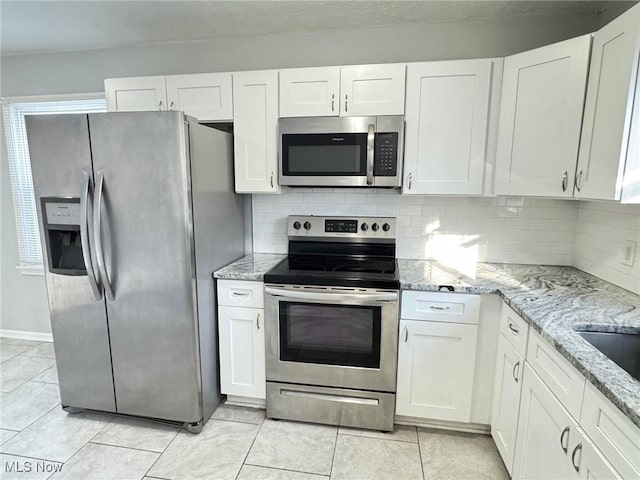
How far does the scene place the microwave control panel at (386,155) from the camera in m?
2.02

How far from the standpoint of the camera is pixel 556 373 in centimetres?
121

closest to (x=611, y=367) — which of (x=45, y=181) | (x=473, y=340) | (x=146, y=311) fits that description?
(x=473, y=340)

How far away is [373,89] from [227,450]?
2259mm

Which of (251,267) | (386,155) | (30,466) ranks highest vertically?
(386,155)

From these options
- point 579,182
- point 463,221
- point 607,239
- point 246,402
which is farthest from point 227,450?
point 607,239

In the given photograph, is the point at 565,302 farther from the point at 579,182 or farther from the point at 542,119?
the point at 542,119

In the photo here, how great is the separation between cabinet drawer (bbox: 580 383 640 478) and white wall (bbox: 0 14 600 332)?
4.92ft

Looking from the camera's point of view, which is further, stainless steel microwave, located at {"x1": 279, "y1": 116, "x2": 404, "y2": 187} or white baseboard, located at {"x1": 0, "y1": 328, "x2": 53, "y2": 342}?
white baseboard, located at {"x1": 0, "y1": 328, "x2": 53, "y2": 342}

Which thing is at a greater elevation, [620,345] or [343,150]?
[343,150]

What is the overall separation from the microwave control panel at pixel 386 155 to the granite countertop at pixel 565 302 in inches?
24.6

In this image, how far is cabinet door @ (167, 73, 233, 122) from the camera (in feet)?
7.24

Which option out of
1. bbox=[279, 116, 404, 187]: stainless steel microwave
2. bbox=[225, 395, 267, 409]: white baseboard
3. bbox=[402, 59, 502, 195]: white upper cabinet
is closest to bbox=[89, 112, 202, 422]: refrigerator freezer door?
bbox=[225, 395, 267, 409]: white baseboard

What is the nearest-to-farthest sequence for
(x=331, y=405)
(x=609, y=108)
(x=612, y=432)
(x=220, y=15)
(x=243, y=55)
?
(x=612, y=432)
(x=609, y=108)
(x=331, y=405)
(x=220, y=15)
(x=243, y=55)

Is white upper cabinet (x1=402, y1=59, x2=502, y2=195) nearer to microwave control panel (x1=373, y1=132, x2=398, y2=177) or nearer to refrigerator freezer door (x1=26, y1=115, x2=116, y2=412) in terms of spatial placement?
microwave control panel (x1=373, y1=132, x2=398, y2=177)
